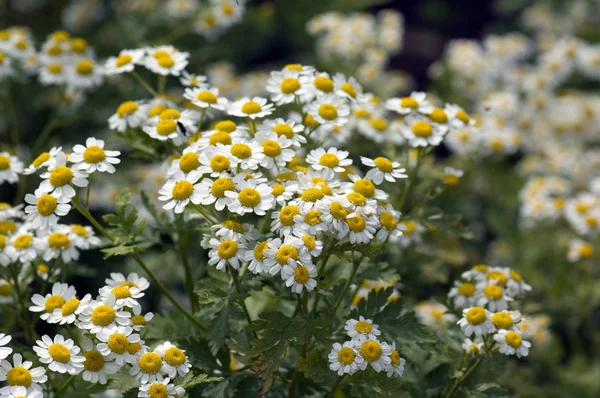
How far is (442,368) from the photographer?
261cm

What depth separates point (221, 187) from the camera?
2.20 metres

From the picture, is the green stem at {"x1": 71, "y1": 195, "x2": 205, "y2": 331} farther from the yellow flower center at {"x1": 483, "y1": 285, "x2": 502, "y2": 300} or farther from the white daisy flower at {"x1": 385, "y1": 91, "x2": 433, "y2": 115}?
the white daisy flower at {"x1": 385, "y1": 91, "x2": 433, "y2": 115}

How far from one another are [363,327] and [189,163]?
735mm

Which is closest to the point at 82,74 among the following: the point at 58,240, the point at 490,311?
the point at 58,240

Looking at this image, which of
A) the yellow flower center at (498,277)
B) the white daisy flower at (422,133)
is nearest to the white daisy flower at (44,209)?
the white daisy flower at (422,133)

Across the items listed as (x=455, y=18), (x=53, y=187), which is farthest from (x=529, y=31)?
(x=53, y=187)

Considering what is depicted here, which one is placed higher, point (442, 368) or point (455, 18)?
point (442, 368)

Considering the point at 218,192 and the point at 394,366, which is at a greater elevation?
the point at 218,192

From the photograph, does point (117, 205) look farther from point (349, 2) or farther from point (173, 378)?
point (349, 2)

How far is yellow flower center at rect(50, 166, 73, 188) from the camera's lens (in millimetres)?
2289

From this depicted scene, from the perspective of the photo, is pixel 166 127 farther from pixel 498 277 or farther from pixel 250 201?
pixel 498 277

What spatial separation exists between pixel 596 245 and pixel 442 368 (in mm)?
2005

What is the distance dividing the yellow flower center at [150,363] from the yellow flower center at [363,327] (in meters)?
0.58

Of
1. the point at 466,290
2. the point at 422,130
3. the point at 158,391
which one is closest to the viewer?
the point at 158,391
